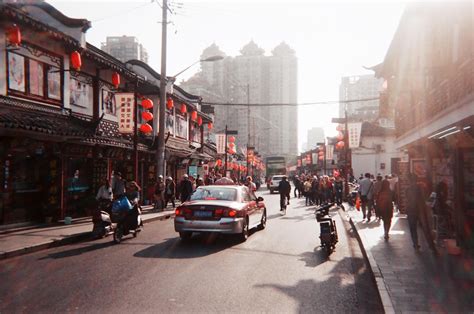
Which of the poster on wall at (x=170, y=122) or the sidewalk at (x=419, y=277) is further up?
the poster on wall at (x=170, y=122)

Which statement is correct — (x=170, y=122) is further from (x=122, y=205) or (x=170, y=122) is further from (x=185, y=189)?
(x=122, y=205)

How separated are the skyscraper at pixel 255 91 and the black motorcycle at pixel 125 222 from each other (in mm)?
71985

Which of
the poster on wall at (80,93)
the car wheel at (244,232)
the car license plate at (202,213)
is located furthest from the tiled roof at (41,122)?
the car wheel at (244,232)

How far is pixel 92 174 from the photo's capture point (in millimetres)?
18922

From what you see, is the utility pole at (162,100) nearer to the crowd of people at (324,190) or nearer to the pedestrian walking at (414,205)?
the crowd of people at (324,190)

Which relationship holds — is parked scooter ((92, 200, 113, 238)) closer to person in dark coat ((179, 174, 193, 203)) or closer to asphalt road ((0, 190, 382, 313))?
asphalt road ((0, 190, 382, 313))

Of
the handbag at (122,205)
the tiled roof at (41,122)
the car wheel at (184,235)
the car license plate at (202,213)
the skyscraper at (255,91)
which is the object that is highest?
the skyscraper at (255,91)

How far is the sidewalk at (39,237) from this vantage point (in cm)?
1019

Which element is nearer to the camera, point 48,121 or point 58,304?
point 58,304

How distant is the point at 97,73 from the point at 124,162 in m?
5.14

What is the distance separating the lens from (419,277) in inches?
300

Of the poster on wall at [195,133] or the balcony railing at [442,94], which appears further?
the poster on wall at [195,133]

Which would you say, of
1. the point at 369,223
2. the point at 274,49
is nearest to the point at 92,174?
the point at 369,223

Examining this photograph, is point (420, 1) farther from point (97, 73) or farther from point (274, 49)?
point (274, 49)
